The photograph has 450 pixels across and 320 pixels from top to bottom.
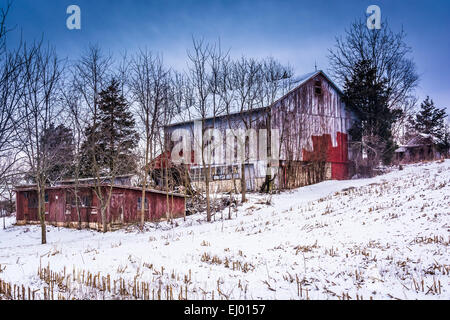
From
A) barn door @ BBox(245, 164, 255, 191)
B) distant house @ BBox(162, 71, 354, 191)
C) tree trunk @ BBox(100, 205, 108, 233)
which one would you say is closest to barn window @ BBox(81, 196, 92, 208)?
tree trunk @ BBox(100, 205, 108, 233)

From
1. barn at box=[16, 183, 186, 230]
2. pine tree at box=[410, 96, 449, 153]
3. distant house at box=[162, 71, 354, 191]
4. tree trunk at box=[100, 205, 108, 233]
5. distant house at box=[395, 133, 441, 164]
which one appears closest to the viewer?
tree trunk at box=[100, 205, 108, 233]

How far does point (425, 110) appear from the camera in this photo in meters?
54.8

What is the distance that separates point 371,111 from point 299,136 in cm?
786

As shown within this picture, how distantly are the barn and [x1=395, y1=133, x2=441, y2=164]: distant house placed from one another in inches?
1096

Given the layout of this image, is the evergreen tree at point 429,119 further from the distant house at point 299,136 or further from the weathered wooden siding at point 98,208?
the weathered wooden siding at point 98,208

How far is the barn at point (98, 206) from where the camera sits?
22625 millimetres

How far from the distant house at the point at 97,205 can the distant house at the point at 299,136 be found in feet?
13.0

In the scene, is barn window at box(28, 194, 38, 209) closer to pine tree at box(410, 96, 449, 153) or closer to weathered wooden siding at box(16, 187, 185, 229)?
weathered wooden siding at box(16, 187, 185, 229)

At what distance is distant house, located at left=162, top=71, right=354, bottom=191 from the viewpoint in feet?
93.4

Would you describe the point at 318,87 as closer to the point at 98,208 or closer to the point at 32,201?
the point at 98,208

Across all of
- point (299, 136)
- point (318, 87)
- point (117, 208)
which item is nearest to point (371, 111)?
point (318, 87)

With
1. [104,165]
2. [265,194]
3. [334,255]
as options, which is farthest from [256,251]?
[104,165]

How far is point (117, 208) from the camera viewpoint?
22.6 metres

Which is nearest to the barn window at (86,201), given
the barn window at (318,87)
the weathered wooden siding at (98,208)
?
the weathered wooden siding at (98,208)
